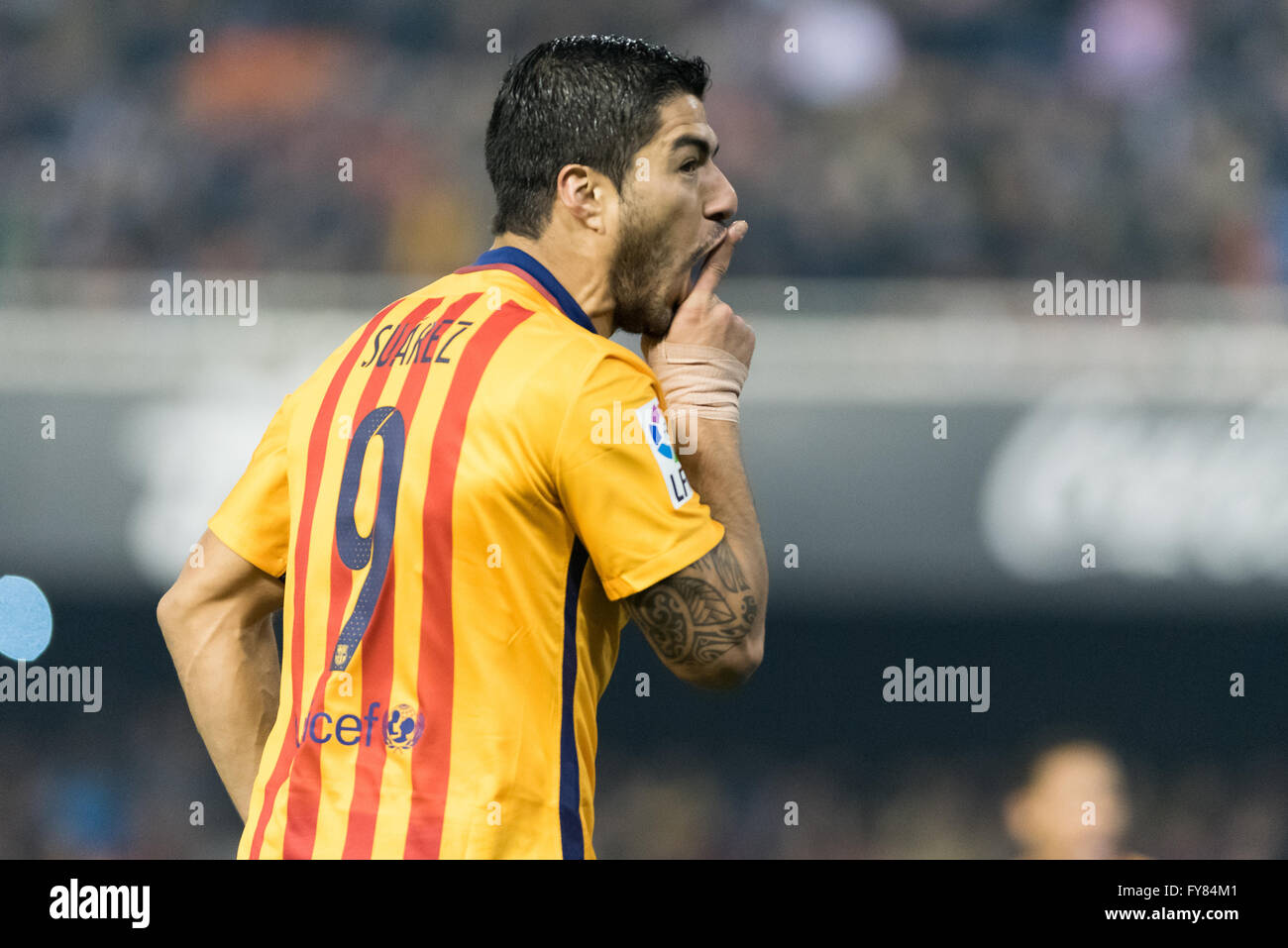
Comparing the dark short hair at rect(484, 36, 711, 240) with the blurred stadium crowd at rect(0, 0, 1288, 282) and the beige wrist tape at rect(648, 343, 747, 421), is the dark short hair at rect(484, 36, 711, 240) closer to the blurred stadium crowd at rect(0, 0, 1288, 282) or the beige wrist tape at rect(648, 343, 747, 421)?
the beige wrist tape at rect(648, 343, 747, 421)

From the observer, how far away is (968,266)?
7.54 meters

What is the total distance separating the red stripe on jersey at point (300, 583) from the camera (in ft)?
6.62

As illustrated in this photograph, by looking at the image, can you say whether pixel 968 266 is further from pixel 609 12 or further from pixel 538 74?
pixel 538 74

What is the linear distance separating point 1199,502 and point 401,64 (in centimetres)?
464

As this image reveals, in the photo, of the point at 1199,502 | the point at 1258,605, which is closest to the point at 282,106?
the point at 1199,502

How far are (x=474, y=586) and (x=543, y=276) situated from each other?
53cm

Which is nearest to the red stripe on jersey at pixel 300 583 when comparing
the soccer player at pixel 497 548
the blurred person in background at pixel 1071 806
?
the soccer player at pixel 497 548

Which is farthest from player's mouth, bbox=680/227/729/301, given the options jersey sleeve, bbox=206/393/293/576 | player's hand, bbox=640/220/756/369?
jersey sleeve, bbox=206/393/293/576

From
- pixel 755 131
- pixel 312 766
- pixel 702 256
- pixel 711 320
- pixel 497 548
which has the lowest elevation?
pixel 312 766

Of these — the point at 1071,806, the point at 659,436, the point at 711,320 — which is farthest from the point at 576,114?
the point at 1071,806

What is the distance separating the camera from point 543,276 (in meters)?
2.18

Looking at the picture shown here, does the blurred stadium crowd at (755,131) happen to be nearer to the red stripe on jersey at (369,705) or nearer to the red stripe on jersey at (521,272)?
the red stripe on jersey at (521,272)

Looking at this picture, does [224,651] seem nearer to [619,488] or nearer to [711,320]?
[619,488]

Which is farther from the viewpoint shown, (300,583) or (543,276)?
(543,276)
